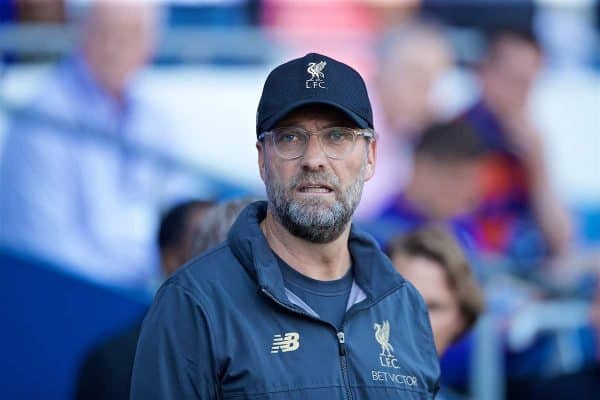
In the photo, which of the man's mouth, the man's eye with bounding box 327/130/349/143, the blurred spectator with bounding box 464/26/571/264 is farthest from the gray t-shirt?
the blurred spectator with bounding box 464/26/571/264

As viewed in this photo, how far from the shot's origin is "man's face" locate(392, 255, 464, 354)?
3566 millimetres

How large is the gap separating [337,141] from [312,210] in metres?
0.16

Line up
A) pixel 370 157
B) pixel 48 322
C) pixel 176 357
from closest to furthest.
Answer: pixel 176 357 → pixel 370 157 → pixel 48 322

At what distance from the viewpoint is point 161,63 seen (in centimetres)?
531

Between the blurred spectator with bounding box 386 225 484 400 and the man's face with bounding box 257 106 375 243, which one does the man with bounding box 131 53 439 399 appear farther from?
the blurred spectator with bounding box 386 225 484 400

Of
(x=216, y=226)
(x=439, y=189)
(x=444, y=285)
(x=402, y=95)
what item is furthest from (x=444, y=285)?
(x=402, y=95)

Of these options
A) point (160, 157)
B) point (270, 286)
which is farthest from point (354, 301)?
point (160, 157)

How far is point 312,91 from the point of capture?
246cm

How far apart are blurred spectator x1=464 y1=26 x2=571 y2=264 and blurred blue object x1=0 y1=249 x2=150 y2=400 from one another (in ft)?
5.75

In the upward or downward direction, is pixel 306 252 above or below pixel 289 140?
below

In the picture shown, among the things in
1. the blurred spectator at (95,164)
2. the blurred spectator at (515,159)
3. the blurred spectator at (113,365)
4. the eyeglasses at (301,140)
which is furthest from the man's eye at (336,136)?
the blurred spectator at (515,159)

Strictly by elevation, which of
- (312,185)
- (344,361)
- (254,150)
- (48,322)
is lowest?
(48,322)

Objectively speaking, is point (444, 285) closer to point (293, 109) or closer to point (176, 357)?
point (293, 109)

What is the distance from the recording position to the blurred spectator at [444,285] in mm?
3578
